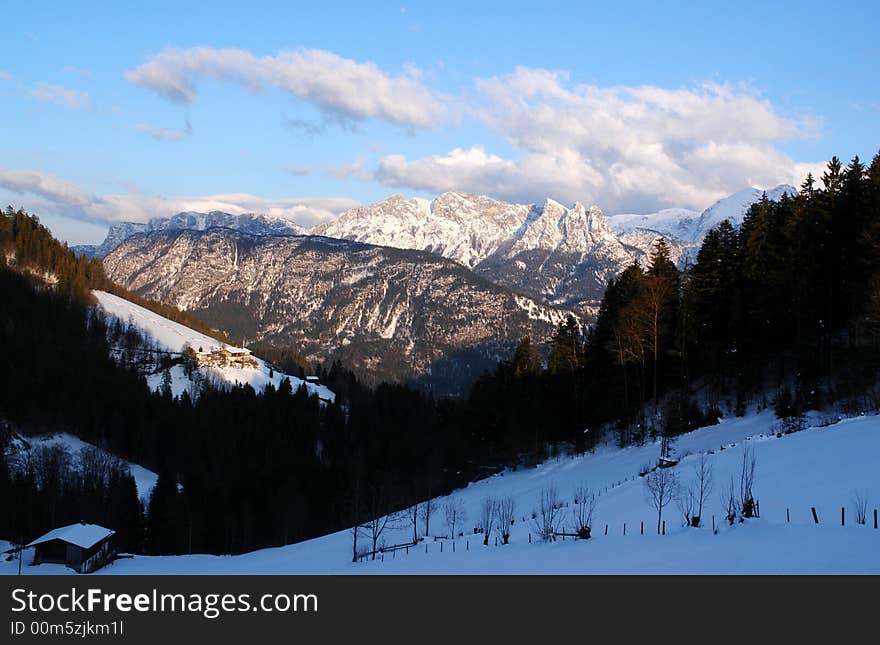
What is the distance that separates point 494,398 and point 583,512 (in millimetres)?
44814

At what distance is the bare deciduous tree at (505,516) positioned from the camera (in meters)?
28.7

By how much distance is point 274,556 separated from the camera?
42.0 m

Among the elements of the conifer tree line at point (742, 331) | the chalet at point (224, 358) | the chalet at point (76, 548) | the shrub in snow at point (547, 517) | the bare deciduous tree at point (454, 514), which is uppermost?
the chalet at point (224, 358)

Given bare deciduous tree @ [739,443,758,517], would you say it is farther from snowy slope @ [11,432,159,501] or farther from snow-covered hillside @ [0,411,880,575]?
snowy slope @ [11,432,159,501]

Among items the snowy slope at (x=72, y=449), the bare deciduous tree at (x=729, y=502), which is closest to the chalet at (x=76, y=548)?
the snowy slope at (x=72, y=449)

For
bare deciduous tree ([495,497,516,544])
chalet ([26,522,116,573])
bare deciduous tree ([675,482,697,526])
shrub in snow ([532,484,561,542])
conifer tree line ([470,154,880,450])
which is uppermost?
conifer tree line ([470,154,880,450])

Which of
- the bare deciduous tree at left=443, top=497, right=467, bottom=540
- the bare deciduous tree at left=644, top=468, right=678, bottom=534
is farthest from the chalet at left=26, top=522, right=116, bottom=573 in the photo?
the bare deciduous tree at left=644, top=468, right=678, bottom=534

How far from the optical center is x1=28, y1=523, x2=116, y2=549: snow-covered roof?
1813 inches

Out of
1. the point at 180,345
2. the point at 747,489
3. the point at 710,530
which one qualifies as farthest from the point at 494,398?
the point at 180,345

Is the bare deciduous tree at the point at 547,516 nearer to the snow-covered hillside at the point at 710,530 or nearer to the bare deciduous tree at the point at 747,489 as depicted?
the snow-covered hillside at the point at 710,530

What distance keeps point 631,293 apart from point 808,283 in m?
16.9

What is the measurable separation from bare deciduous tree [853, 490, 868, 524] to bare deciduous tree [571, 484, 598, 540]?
8.53 m
